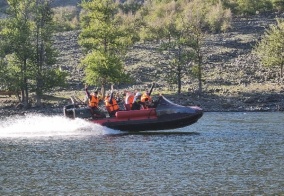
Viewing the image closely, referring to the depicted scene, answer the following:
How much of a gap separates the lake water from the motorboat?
1.79 ft

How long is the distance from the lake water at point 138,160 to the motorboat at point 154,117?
545 mm

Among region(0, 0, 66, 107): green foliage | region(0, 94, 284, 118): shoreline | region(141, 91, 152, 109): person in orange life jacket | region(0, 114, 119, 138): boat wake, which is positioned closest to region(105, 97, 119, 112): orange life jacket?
region(0, 114, 119, 138): boat wake

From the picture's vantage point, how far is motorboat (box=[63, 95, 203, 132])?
130 feet

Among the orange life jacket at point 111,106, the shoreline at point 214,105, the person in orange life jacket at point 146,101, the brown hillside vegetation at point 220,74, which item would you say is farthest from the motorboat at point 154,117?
the brown hillside vegetation at point 220,74

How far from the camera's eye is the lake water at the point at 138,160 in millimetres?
23547

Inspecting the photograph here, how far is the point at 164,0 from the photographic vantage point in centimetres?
13375

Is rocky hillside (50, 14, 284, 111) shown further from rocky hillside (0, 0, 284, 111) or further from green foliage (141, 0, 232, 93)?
green foliage (141, 0, 232, 93)

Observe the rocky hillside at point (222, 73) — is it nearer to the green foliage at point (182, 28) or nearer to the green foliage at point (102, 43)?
the green foliage at point (182, 28)

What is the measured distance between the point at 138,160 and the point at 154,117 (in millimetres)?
10133

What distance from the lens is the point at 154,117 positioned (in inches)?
1561

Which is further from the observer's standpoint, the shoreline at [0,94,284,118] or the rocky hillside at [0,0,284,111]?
the rocky hillside at [0,0,284,111]

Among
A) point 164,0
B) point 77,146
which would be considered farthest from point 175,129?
point 164,0

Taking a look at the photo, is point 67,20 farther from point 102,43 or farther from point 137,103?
point 137,103

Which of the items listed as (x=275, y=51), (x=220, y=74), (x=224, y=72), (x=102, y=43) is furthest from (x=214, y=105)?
(x=275, y=51)
